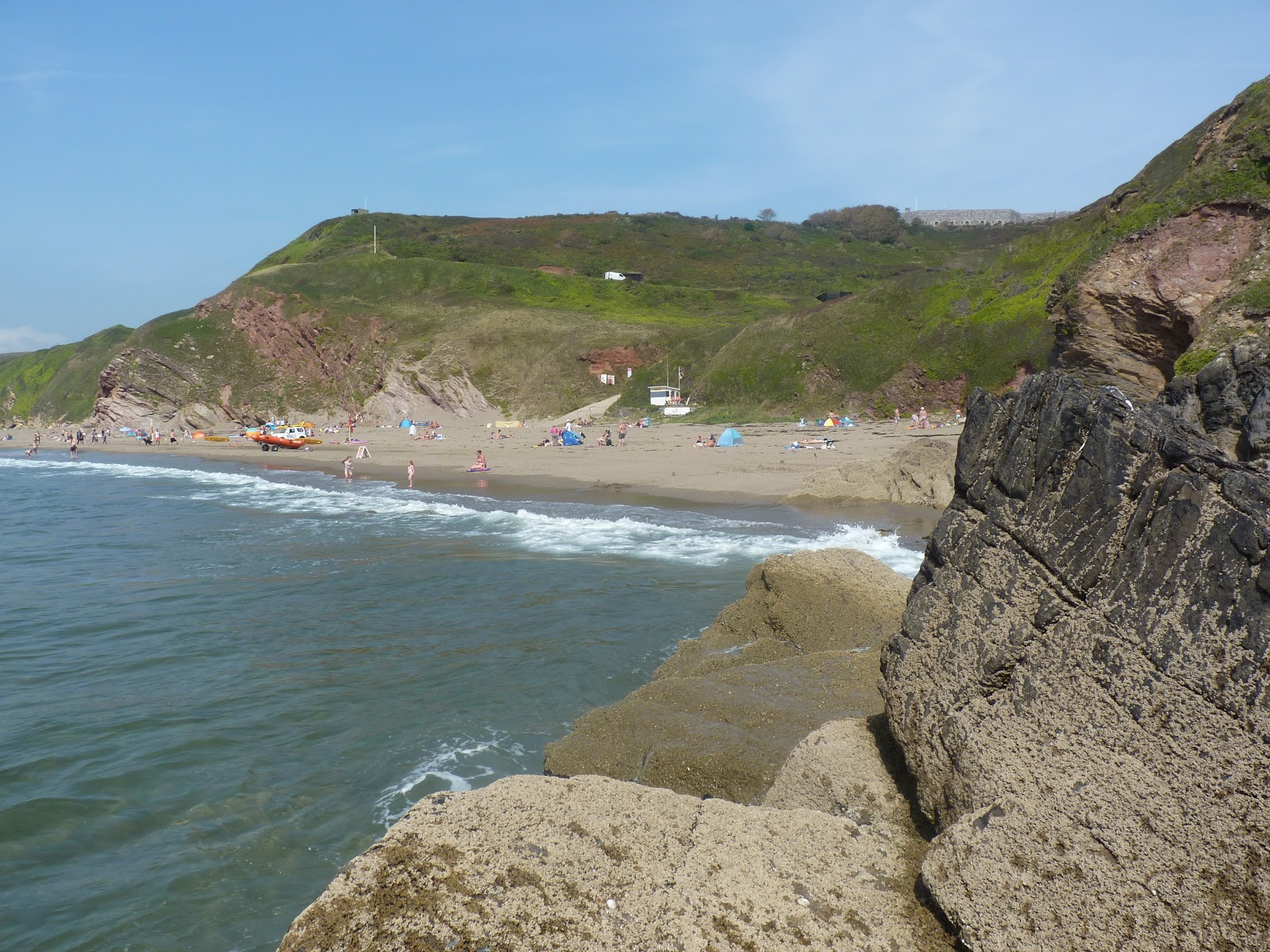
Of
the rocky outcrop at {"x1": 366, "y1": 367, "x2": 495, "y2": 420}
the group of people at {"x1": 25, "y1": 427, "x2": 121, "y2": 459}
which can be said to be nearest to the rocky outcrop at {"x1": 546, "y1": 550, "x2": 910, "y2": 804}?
the rocky outcrop at {"x1": 366, "y1": 367, "x2": 495, "y2": 420}

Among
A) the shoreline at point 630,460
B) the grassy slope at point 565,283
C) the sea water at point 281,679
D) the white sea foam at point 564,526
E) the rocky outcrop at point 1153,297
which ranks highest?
the grassy slope at point 565,283

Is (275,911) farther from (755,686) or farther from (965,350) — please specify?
(965,350)

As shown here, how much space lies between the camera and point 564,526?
74.1ft

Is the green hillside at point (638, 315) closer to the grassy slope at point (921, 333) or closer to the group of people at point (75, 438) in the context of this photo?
the grassy slope at point (921, 333)

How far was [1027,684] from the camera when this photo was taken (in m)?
3.73

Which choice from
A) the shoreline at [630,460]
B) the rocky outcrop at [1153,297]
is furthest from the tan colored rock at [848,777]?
A: the rocky outcrop at [1153,297]

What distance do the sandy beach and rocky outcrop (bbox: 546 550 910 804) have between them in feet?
51.5

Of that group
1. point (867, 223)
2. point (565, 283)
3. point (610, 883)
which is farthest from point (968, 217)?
point (610, 883)

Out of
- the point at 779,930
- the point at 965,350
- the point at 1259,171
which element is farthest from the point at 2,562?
the point at 965,350

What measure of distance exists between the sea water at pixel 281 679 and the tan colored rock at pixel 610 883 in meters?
3.17

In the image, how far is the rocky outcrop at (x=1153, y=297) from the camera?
63.4ft

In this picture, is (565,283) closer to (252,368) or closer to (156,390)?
(252,368)

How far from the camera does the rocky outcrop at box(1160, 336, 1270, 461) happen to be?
22.3ft

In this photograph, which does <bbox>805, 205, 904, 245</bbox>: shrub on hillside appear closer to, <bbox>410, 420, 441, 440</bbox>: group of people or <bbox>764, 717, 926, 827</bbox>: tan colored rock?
<bbox>410, 420, 441, 440</bbox>: group of people
